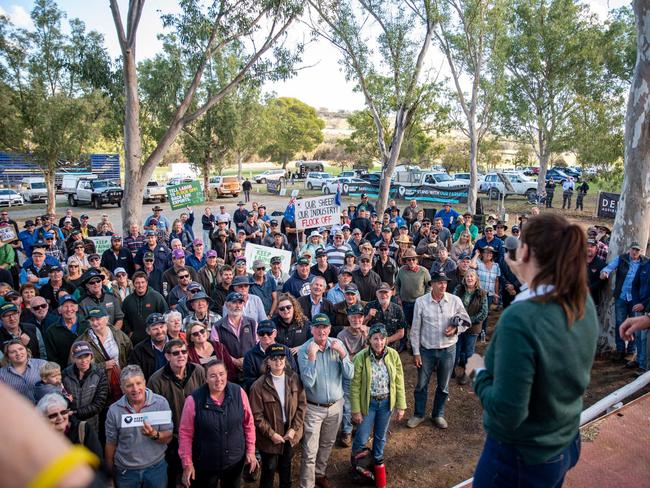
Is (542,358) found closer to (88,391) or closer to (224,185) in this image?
(88,391)

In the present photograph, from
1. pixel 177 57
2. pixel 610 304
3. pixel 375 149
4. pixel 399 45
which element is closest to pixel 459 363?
pixel 610 304

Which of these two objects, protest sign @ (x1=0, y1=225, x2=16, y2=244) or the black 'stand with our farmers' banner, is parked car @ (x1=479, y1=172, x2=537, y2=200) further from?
protest sign @ (x1=0, y1=225, x2=16, y2=244)

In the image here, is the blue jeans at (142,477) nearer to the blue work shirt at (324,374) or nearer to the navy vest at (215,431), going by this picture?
the navy vest at (215,431)

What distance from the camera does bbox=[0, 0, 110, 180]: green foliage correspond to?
22.6 m

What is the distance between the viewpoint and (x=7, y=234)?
35.6 ft

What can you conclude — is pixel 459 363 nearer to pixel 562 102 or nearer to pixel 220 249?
pixel 220 249

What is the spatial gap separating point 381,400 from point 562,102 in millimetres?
30702

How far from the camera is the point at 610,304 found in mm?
7758

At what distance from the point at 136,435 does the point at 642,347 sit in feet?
23.3

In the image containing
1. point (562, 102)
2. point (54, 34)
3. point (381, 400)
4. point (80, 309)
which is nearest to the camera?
point (381, 400)

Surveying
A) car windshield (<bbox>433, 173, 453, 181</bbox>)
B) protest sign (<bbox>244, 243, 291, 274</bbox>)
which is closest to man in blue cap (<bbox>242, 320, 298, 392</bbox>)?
protest sign (<bbox>244, 243, 291, 274</bbox>)

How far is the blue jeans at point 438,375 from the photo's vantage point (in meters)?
6.00

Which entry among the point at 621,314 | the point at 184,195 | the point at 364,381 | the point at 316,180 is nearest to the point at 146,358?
the point at 364,381

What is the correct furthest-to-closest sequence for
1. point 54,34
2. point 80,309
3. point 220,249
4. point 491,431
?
point 54,34 → point 220,249 → point 80,309 → point 491,431
